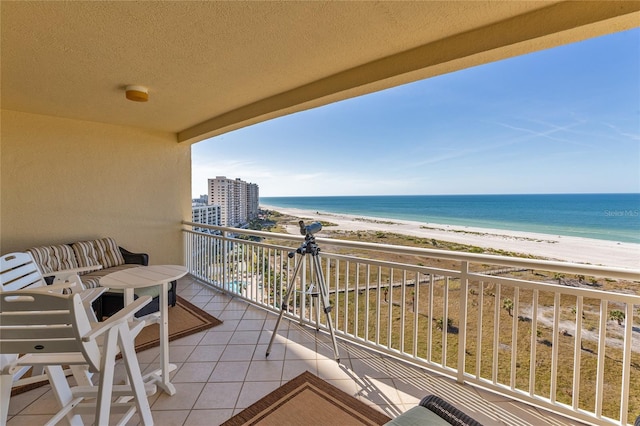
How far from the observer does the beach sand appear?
1356 cm

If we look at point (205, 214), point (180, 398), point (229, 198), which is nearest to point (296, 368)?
point (180, 398)

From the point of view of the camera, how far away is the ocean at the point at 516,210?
65.5 ft

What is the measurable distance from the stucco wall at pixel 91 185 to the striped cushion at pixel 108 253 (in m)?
0.37

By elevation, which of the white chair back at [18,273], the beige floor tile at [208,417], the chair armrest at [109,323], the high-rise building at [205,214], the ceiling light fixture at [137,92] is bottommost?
the beige floor tile at [208,417]

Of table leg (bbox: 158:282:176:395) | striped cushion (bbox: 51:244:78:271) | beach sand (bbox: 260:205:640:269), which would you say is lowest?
beach sand (bbox: 260:205:640:269)

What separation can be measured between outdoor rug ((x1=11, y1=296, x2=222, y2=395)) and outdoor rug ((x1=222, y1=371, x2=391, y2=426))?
4.31 ft

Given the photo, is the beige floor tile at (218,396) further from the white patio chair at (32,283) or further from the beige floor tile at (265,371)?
the white patio chair at (32,283)

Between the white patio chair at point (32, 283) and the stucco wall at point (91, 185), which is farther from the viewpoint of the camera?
the stucco wall at point (91, 185)

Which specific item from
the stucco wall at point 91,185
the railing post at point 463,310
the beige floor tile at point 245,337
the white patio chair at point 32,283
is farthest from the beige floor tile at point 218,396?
the stucco wall at point 91,185

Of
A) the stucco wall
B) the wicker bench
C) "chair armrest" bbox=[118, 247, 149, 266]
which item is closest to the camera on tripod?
the wicker bench

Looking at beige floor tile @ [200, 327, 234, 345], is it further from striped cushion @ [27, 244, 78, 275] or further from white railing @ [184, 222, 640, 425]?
striped cushion @ [27, 244, 78, 275]

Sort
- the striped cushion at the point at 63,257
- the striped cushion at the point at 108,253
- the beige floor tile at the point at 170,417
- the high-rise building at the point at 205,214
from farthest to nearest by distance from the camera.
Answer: the high-rise building at the point at 205,214 → the striped cushion at the point at 108,253 → the striped cushion at the point at 63,257 → the beige floor tile at the point at 170,417

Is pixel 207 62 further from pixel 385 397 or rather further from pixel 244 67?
pixel 385 397

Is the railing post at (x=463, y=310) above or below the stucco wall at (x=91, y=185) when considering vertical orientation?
below
